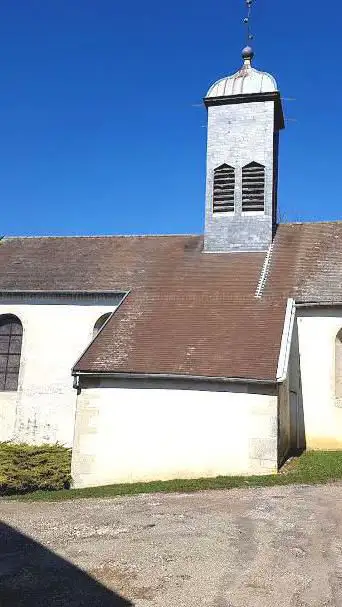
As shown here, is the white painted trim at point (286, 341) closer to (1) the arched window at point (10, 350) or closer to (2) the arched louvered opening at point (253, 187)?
(2) the arched louvered opening at point (253, 187)

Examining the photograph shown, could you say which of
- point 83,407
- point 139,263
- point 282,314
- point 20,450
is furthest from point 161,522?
point 139,263

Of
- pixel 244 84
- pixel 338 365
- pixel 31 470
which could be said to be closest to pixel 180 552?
pixel 31 470

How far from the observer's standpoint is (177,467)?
11828mm

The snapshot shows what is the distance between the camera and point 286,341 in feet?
41.5

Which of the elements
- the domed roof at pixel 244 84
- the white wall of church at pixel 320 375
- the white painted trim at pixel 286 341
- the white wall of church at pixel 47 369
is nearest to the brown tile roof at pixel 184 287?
the white painted trim at pixel 286 341

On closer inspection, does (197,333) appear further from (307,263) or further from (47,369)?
(47,369)

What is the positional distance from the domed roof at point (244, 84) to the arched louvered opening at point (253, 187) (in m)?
2.70

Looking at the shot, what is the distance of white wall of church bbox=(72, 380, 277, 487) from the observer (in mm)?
11508

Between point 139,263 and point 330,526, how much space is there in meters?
11.5

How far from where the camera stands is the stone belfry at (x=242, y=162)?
17672 mm

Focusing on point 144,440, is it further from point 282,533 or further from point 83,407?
point 282,533

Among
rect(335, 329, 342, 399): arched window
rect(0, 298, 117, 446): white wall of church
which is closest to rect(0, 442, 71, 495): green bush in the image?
rect(0, 298, 117, 446): white wall of church

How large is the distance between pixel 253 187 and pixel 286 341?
7292mm

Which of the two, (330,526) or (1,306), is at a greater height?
(1,306)
